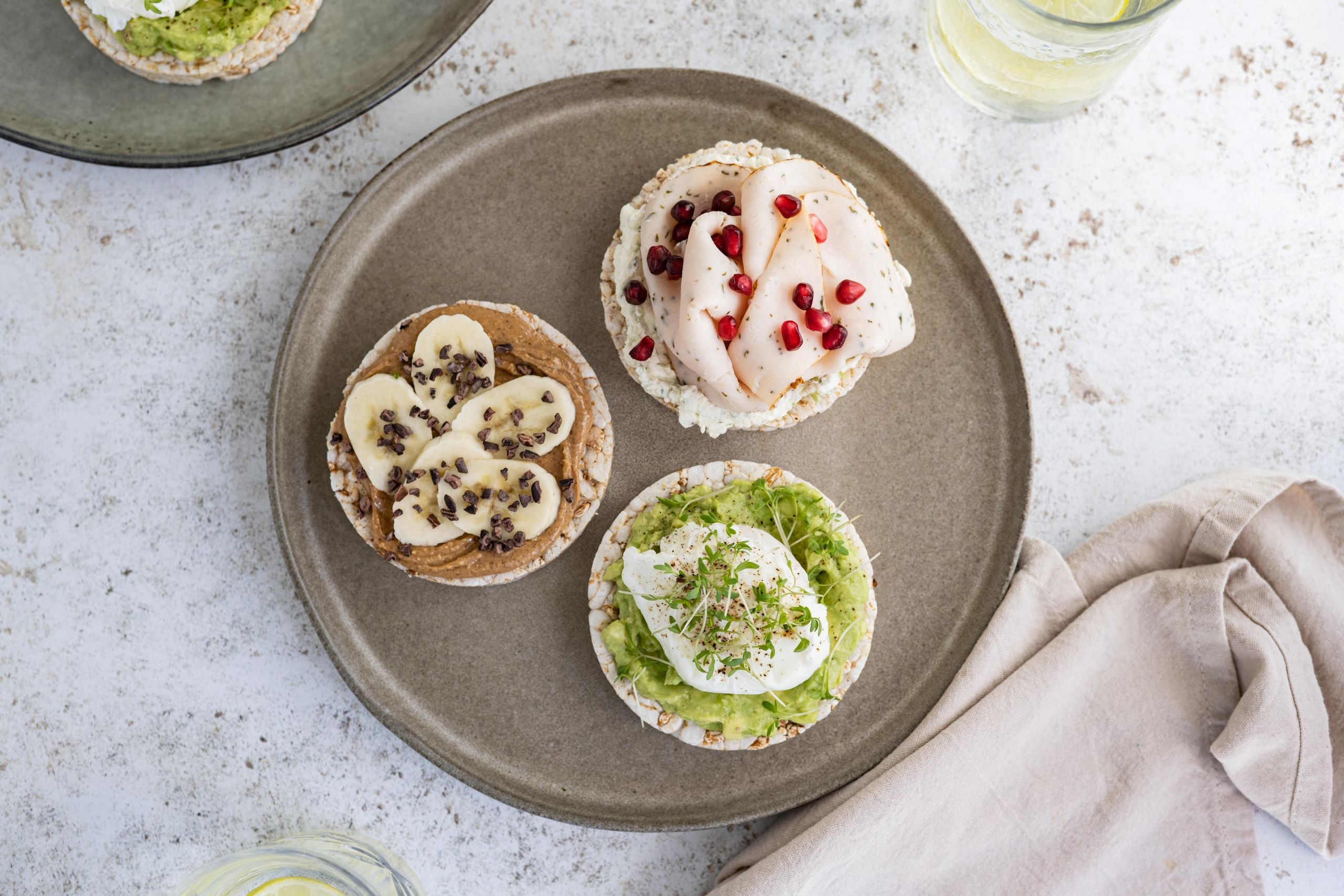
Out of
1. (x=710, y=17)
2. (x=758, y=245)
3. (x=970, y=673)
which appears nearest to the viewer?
(x=758, y=245)

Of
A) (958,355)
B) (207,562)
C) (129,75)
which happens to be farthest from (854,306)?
(129,75)

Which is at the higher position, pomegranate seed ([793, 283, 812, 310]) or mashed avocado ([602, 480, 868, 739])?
pomegranate seed ([793, 283, 812, 310])

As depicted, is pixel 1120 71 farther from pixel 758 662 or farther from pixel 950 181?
pixel 758 662

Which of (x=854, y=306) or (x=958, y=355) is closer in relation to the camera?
(x=854, y=306)

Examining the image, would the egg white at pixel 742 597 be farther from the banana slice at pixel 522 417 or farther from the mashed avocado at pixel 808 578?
the banana slice at pixel 522 417

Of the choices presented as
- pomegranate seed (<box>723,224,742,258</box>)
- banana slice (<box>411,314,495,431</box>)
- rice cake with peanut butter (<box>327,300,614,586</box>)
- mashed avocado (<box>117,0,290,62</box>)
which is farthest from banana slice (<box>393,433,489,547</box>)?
mashed avocado (<box>117,0,290,62</box>)

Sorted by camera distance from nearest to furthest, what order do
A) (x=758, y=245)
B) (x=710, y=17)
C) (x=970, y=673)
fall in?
(x=758, y=245) → (x=970, y=673) → (x=710, y=17)

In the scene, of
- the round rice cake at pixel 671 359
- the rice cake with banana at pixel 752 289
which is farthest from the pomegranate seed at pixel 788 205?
the round rice cake at pixel 671 359

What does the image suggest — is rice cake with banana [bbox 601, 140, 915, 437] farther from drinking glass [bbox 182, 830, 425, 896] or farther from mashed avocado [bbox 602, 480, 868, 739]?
drinking glass [bbox 182, 830, 425, 896]
